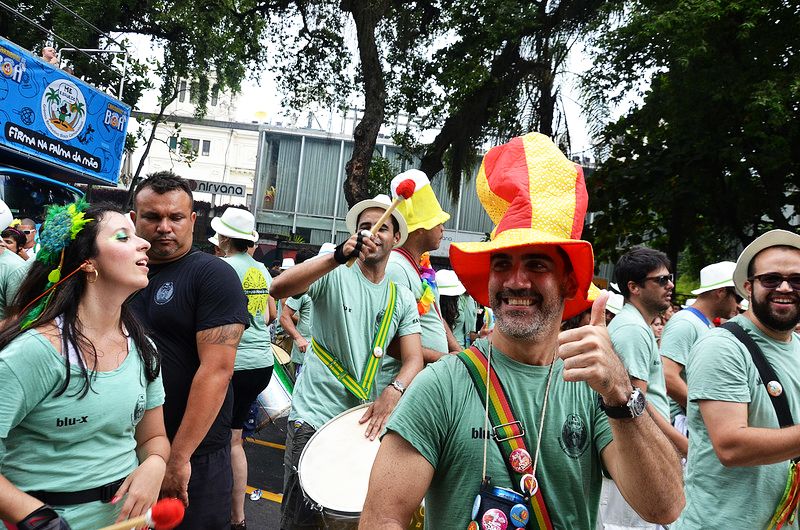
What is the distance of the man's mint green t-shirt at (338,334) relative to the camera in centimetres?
416

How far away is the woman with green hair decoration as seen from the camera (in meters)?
2.34

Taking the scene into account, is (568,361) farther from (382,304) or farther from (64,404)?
(382,304)

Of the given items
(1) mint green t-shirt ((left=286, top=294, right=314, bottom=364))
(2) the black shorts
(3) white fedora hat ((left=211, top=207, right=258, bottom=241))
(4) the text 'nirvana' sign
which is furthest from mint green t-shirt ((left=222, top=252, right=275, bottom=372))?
(4) the text 'nirvana' sign

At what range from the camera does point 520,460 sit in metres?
1.99

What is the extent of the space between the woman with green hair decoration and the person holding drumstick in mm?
1224

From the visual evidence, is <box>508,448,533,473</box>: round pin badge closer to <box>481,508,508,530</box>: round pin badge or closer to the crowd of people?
the crowd of people

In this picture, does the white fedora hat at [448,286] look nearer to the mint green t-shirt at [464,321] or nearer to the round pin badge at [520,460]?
the mint green t-shirt at [464,321]

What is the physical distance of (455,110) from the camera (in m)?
12.3

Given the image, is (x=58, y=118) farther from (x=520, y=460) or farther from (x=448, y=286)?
(x=520, y=460)

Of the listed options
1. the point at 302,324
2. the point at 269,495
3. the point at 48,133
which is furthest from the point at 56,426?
the point at 48,133

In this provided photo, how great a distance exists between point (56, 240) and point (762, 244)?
10.1 ft

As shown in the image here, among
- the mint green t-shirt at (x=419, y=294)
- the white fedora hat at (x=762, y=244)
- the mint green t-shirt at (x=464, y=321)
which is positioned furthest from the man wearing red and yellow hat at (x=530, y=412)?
the mint green t-shirt at (x=464, y=321)

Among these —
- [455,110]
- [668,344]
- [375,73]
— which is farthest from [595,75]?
[668,344]

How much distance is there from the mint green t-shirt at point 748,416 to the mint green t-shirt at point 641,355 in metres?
1.09
